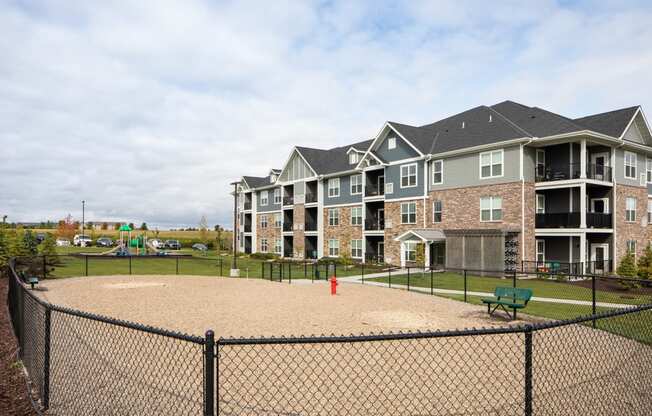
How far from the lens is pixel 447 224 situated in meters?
33.8

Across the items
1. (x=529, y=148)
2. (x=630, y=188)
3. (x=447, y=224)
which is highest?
(x=529, y=148)

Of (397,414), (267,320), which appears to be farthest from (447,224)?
(397,414)

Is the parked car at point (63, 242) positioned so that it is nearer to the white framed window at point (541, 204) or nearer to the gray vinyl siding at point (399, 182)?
the gray vinyl siding at point (399, 182)

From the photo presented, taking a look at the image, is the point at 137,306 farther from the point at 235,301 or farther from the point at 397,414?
the point at 397,414

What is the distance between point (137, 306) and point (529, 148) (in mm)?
26432

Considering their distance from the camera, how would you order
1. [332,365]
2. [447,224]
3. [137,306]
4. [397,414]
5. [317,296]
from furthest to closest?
[447,224]
[317,296]
[137,306]
[332,365]
[397,414]

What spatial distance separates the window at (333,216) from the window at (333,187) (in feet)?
5.09

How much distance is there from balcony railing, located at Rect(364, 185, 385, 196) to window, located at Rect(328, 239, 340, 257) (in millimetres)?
6985

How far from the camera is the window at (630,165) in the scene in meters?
32.2

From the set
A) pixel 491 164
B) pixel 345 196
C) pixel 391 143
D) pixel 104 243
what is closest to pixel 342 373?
pixel 491 164

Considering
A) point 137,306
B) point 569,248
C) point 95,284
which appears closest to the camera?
point 137,306

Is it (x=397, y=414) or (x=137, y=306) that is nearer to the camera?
(x=397, y=414)

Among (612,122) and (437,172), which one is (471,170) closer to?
(437,172)

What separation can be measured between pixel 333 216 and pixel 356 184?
4.83 metres
